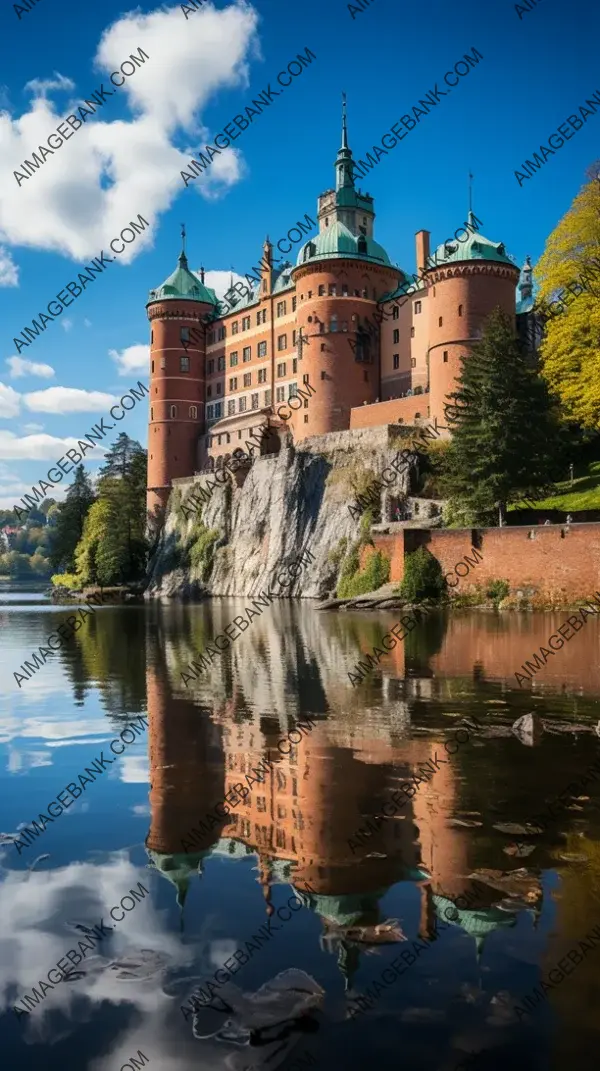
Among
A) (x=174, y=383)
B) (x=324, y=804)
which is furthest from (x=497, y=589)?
(x=174, y=383)

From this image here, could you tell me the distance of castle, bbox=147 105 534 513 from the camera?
192ft

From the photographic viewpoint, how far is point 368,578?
44875mm

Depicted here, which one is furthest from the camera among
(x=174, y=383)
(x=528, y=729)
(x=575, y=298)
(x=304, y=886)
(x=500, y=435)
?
(x=174, y=383)

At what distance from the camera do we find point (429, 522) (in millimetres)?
47281

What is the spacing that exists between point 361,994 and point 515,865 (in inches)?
95.3

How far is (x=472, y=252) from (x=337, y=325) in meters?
13.1

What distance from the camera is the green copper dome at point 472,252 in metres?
57.8

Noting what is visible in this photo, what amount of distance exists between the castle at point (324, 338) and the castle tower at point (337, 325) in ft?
0.26

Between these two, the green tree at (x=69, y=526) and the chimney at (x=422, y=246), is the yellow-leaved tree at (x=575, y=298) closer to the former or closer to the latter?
the chimney at (x=422, y=246)

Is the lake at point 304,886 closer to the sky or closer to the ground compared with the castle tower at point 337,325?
closer to the ground

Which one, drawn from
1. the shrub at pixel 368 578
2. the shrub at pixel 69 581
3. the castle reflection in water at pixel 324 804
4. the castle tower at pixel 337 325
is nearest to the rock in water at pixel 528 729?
the castle reflection in water at pixel 324 804

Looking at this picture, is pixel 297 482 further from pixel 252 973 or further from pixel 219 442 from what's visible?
pixel 252 973

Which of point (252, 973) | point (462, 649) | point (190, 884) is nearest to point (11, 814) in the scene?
point (190, 884)

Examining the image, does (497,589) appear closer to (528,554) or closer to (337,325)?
(528,554)
